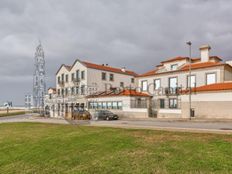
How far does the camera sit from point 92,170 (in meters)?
7.61

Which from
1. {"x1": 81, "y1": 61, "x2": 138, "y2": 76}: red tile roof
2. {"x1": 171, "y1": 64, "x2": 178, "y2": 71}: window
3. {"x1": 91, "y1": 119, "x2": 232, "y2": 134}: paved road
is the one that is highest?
{"x1": 81, "y1": 61, "x2": 138, "y2": 76}: red tile roof

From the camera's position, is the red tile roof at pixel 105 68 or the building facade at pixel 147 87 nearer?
the building facade at pixel 147 87

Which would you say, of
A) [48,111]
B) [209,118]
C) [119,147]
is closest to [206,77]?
[209,118]

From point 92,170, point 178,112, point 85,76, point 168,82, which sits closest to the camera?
point 92,170

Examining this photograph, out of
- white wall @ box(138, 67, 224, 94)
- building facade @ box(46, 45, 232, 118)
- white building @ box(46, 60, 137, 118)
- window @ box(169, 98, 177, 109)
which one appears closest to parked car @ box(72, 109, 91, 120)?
building facade @ box(46, 45, 232, 118)

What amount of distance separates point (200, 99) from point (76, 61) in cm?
3357

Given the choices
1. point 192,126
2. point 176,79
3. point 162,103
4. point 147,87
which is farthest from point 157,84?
point 192,126

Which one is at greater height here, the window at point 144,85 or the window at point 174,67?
the window at point 174,67

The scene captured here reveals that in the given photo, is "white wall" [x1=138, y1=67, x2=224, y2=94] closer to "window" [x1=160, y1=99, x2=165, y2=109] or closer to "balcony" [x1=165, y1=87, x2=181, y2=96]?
"balcony" [x1=165, y1=87, x2=181, y2=96]

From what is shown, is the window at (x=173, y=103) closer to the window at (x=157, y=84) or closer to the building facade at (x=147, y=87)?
the building facade at (x=147, y=87)

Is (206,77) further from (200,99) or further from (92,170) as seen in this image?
(92,170)

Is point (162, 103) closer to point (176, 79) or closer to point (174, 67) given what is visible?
point (176, 79)

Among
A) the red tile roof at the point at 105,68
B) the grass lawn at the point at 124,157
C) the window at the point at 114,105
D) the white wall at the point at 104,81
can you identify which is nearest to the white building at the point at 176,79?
the window at the point at 114,105

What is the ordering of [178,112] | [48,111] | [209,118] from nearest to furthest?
[209,118]
[178,112]
[48,111]
